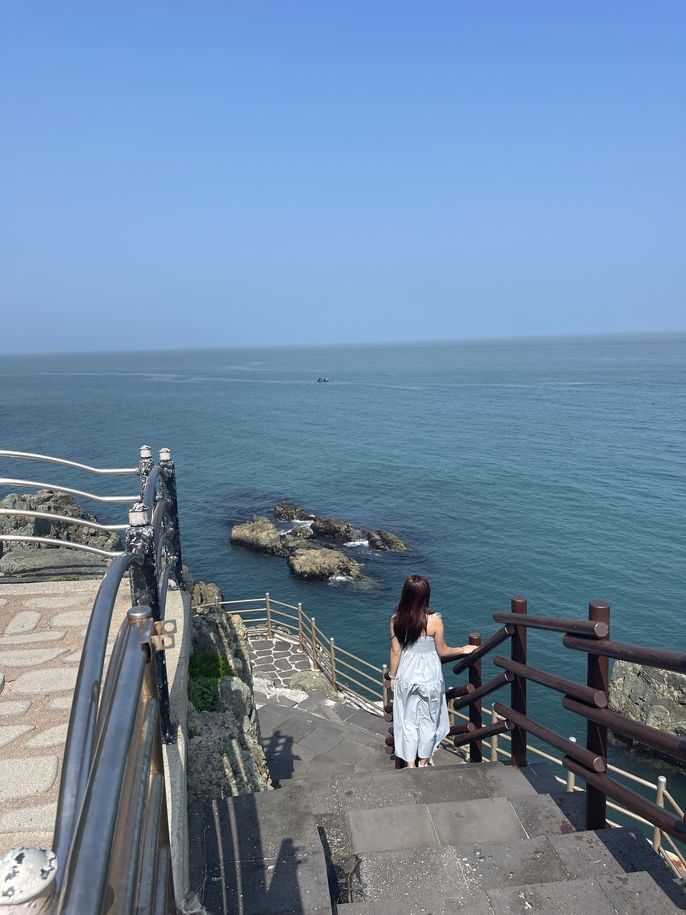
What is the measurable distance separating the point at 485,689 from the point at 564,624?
198 centimetres

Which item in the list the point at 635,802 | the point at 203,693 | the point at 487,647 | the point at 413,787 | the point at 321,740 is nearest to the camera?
the point at 635,802

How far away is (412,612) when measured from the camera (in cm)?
492

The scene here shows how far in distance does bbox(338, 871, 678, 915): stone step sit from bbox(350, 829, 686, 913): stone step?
0.02 m

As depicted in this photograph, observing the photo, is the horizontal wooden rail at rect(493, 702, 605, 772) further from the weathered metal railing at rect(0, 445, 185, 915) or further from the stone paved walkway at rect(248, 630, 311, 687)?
the stone paved walkway at rect(248, 630, 311, 687)

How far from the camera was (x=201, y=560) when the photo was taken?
103 feet

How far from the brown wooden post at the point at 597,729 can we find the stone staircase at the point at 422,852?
18 cm

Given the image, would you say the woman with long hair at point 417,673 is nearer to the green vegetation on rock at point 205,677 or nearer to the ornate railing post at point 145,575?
the green vegetation on rock at point 205,677

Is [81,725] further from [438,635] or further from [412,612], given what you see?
[438,635]

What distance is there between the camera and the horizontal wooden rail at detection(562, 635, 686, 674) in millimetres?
2592

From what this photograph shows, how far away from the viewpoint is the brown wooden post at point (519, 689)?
4395 mm

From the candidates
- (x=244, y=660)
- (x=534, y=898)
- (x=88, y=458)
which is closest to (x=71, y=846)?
(x=534, y=898)

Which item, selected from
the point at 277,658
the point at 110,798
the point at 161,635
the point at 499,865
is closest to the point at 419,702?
the point at 499,865

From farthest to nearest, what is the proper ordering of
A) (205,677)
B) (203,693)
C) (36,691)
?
(205,677) → (203,693) → (36,691)

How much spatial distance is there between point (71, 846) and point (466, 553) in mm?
30792
